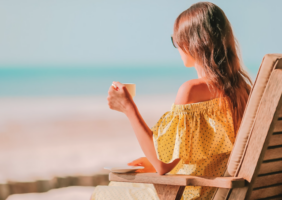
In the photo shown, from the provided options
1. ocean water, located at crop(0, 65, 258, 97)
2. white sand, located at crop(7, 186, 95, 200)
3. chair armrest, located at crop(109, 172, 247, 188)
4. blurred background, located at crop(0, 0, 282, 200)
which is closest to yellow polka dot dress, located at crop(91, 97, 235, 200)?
chair armrest, located at crop(109, 172, 247, 188)

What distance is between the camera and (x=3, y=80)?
17438 mm

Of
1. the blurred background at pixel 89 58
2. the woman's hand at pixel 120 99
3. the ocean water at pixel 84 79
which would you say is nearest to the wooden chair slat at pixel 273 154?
the woman's hand at pixel 120 99

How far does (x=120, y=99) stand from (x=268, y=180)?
2.12 ft

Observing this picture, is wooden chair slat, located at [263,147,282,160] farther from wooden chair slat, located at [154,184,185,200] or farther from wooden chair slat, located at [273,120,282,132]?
wooden chair slat, located at [154,184,185,200]

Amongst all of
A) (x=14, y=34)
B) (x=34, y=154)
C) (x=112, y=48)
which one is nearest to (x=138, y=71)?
(x=112, y=48)

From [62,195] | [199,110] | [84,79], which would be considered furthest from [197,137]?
[84,79]

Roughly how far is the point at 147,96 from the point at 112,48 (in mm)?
11334

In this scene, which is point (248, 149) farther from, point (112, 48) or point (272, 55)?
point (112, 48)

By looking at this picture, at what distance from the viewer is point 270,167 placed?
1.37 metres

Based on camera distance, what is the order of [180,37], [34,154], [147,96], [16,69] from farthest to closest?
[16,69] → [147,96] → [34,154] → [180,37]

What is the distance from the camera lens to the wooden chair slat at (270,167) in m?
1.33

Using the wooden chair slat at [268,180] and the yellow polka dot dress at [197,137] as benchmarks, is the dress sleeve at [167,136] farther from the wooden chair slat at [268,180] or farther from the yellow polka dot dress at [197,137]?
the wooden chair slat at [268,180]

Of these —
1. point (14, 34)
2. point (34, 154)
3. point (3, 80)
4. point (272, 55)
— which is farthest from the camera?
point (14, 34)

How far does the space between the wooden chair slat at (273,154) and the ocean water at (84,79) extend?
45.2ft
